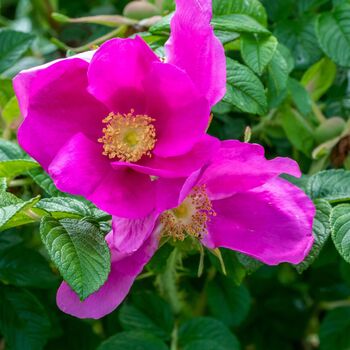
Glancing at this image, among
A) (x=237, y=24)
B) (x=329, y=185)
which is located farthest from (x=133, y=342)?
(x=237, y=24)

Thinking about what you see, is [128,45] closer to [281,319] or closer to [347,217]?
[347,217]

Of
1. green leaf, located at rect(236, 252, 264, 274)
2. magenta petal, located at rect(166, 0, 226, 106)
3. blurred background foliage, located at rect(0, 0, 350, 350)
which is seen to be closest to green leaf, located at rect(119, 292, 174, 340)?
blurred background foliage, located at rect(0, 0, 350, 350)

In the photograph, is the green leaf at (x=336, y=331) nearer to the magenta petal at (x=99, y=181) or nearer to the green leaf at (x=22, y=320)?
the green leaf at (x=22, y=320)

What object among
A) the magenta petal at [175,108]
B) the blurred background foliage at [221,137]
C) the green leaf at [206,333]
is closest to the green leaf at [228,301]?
the blurred background foliage at [221,137]

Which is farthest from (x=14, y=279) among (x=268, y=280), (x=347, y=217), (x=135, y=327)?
(x=268, y=280)

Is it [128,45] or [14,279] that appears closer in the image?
[128,45]

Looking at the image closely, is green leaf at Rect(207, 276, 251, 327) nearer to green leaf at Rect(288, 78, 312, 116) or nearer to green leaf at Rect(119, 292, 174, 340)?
green leaf at Rect(119, 292, 174, 340)
